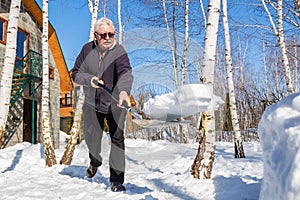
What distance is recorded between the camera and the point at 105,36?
96.4 inches

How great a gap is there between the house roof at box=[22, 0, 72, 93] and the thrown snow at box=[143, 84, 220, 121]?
10.9 meters

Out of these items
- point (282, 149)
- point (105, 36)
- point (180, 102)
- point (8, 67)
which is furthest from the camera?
point (8, 67)

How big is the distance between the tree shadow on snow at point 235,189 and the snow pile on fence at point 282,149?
95 centimetres

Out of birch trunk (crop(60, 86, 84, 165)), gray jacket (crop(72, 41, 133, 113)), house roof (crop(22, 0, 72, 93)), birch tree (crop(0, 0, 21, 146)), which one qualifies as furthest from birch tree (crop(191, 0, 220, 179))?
house roof (crop(22, 0, 72, 93))

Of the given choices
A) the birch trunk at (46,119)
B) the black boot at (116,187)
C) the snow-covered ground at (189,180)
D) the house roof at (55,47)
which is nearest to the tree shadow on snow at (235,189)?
the snow-covered ground at (189,180)

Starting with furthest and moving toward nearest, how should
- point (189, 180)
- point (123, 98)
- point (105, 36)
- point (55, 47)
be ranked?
1. point (55, 47)
2. point (189, 180)
3. point (105, 36)
4. point (123, 98)

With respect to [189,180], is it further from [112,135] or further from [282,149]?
[282,149]

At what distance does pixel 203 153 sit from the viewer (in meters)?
3.18

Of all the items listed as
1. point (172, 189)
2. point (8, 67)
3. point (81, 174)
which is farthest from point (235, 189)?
point (8, 67)

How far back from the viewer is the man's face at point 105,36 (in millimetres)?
2438

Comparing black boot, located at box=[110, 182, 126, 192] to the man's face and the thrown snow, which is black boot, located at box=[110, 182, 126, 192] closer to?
the man's face

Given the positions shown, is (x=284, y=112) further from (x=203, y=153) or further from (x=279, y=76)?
(x=279, y=76)

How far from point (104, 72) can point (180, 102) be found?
1.14 m

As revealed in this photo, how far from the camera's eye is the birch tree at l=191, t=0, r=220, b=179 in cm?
305
